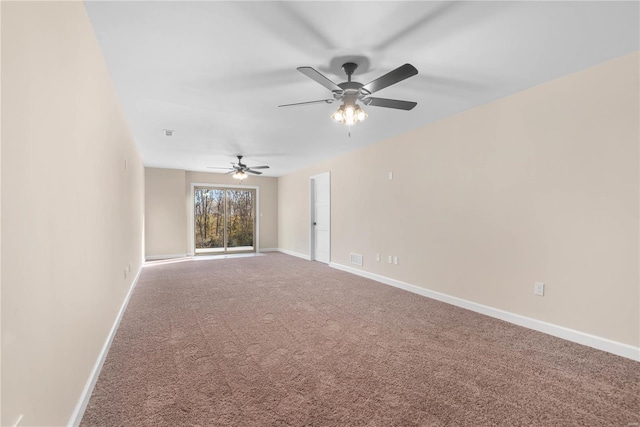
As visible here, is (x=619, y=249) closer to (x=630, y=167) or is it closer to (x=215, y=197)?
(x=630, y=167)

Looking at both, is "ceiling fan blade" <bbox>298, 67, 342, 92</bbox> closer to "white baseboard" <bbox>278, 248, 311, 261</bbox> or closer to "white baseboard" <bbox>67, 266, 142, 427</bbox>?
"white baseboard" <bbox>67, 266, 142, 427</bbox>

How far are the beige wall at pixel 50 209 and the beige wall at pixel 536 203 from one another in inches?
147

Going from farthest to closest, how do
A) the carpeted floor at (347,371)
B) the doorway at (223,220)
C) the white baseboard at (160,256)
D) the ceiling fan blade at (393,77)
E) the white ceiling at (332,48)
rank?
the doorway at (223,220), the white baseboard at (160,256), the ceiling fan blade at (393,77), the white ceiling at (332,48), the carpeted floor at (347,371)

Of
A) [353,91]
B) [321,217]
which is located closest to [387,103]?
[353,91]

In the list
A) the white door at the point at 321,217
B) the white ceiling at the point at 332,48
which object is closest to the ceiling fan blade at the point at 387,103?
the white ceiling at the point at 332,48

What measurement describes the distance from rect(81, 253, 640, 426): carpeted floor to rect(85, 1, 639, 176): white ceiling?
7.89ft

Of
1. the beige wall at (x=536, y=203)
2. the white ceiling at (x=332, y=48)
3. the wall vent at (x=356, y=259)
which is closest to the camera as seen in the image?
the white ceiling at (x=332, y=48)

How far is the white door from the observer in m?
6.91

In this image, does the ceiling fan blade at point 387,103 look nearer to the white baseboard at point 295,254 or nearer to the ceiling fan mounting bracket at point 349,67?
the ceiling fan mounting bracket at point 349,67

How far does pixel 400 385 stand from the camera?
2.01 metres

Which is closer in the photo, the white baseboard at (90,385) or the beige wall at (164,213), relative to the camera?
the white baseboard at (90,385)

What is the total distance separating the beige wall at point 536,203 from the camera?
97.7 inches

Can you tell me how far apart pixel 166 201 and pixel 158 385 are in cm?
684

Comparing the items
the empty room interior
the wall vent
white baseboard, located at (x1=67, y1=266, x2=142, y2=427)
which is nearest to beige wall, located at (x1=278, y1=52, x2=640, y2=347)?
the empty room interior
